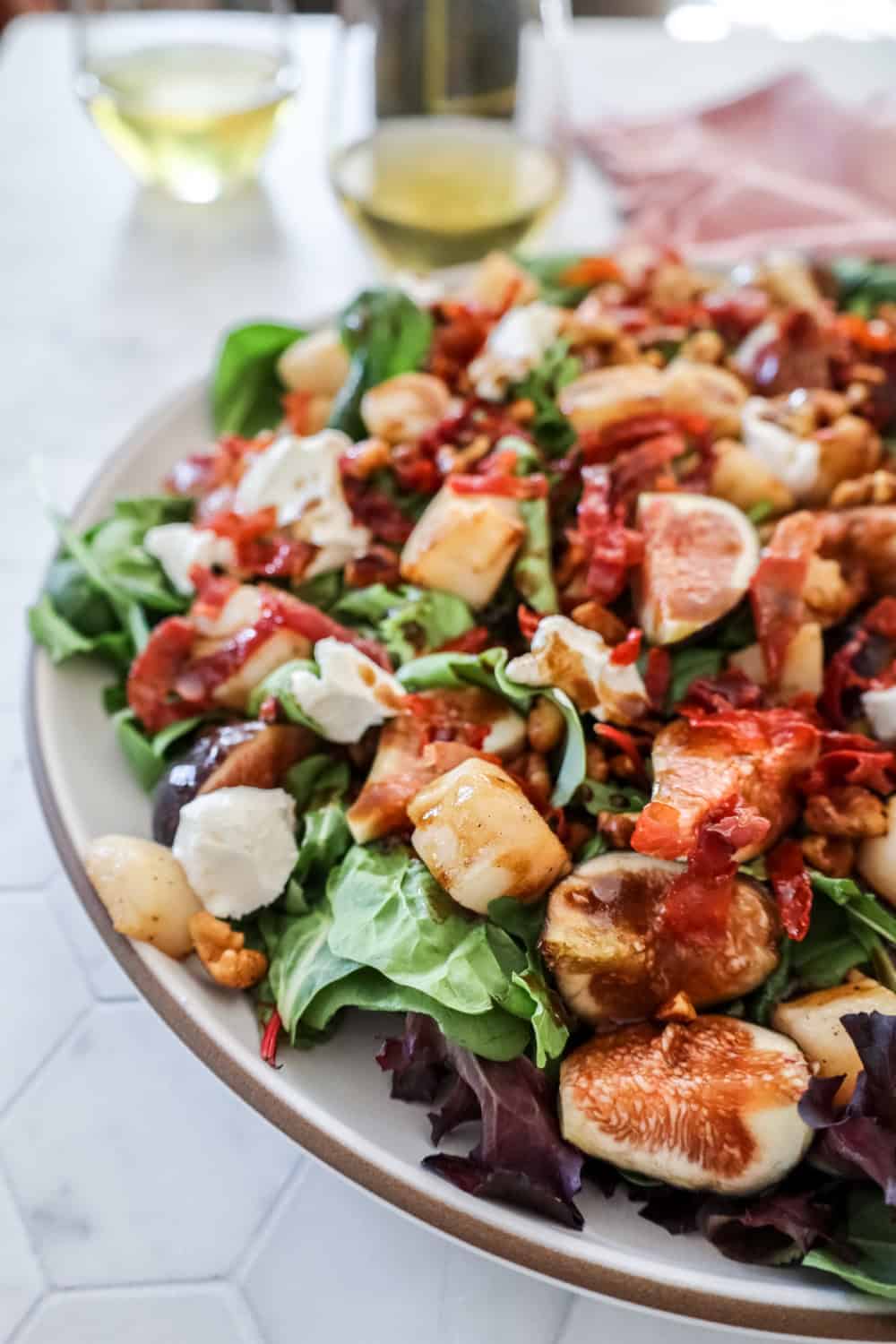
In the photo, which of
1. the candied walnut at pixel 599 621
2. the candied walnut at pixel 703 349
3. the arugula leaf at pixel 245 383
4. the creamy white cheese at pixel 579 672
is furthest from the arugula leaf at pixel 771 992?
the arugula leaf at pixel 245 383

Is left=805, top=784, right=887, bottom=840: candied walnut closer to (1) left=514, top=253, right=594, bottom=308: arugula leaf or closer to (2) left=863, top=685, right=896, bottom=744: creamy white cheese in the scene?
(2) left=863, top=685, right=896, bottom=744: creamy white cheese

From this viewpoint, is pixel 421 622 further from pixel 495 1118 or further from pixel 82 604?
pixel 495 1118

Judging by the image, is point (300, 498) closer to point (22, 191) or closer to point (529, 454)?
point (529, 454)

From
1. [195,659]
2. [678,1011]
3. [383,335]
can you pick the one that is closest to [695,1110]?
[678,1011]

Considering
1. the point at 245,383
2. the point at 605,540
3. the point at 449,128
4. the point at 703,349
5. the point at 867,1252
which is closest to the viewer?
the point at 867,1252

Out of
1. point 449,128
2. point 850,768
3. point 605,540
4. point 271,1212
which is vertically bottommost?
point 271,1212

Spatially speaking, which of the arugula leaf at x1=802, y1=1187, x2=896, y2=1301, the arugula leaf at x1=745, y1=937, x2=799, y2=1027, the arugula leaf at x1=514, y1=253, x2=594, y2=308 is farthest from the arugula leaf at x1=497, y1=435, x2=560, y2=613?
the arugula leaf at x1=802, y1=1187, x2=896, y2=1301

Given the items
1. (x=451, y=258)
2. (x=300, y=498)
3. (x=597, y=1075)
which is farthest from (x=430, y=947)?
(x=451, y=258)
